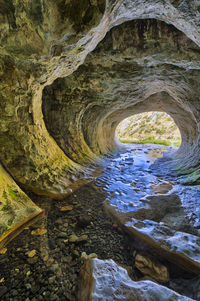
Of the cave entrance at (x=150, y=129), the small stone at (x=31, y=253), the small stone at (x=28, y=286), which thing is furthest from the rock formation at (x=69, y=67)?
the cave entrance at (x=150, y=129)

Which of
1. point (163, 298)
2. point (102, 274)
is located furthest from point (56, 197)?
point (163, 298)

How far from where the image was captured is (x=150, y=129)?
88.9 feet

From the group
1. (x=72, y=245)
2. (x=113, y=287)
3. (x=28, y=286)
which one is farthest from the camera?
(x=72, y=245)

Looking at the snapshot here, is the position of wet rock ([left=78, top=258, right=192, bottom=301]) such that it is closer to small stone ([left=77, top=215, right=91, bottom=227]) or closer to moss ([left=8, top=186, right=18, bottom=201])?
small stone ([left=77, top=215, right=91, bottom=227])

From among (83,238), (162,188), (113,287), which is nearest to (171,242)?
(113,287)

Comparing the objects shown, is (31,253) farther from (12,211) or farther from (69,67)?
(69,67)

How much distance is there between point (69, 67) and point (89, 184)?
360 cm

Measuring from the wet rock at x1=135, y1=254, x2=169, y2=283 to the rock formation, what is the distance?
1982 mm

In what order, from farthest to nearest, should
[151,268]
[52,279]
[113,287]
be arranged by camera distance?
[151,268]
[52,279]
[113,287]

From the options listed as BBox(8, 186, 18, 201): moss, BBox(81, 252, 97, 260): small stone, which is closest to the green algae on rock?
BBox(8, 186, 18, 201): moss

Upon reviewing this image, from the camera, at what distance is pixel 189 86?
5.21m

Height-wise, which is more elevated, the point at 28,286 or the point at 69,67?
the point at 69,67

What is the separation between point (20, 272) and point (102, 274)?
0.99 metres

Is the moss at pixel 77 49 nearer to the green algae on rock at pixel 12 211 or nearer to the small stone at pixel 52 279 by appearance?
the green algae on rock at pixel 12 211
